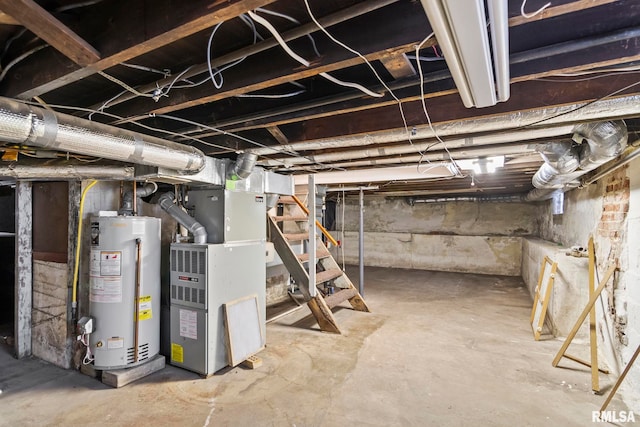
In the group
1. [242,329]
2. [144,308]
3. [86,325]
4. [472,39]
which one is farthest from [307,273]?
[472,39]

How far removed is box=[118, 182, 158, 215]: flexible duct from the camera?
8.59ft

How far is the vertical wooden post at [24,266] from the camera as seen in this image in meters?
2.81

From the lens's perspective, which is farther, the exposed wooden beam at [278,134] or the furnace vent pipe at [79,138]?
the exposed wooden beam at [278,134]

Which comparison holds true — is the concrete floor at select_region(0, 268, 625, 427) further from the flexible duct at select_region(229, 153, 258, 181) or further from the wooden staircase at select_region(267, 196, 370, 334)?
the flexible duct at select_region(229, 153, 258, 181)

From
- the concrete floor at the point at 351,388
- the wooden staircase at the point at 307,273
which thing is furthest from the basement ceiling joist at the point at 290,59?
the wooden staircase at the point at 307,273

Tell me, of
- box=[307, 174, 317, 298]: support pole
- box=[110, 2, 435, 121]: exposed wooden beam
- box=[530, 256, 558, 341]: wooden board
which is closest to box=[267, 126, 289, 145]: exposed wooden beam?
box=[110, 2, 435, 121]: exposed wooden beam

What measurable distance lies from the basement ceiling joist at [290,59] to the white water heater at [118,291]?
0.90 metres

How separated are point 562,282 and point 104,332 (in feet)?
13.6

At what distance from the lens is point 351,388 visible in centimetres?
229

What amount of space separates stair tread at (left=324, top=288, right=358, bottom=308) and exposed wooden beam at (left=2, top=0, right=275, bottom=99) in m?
3.09

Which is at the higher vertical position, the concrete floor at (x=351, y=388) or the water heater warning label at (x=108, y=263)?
the water heater warning label at (x=108, y=263)

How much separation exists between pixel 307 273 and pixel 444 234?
4.87m

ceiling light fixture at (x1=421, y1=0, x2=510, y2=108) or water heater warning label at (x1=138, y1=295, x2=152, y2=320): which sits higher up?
ceiling light fixture at (x1=421, y1=0, x2=510, y2=108)

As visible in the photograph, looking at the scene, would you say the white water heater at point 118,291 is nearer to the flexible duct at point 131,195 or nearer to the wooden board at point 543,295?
the flexible duct at point 131,195
